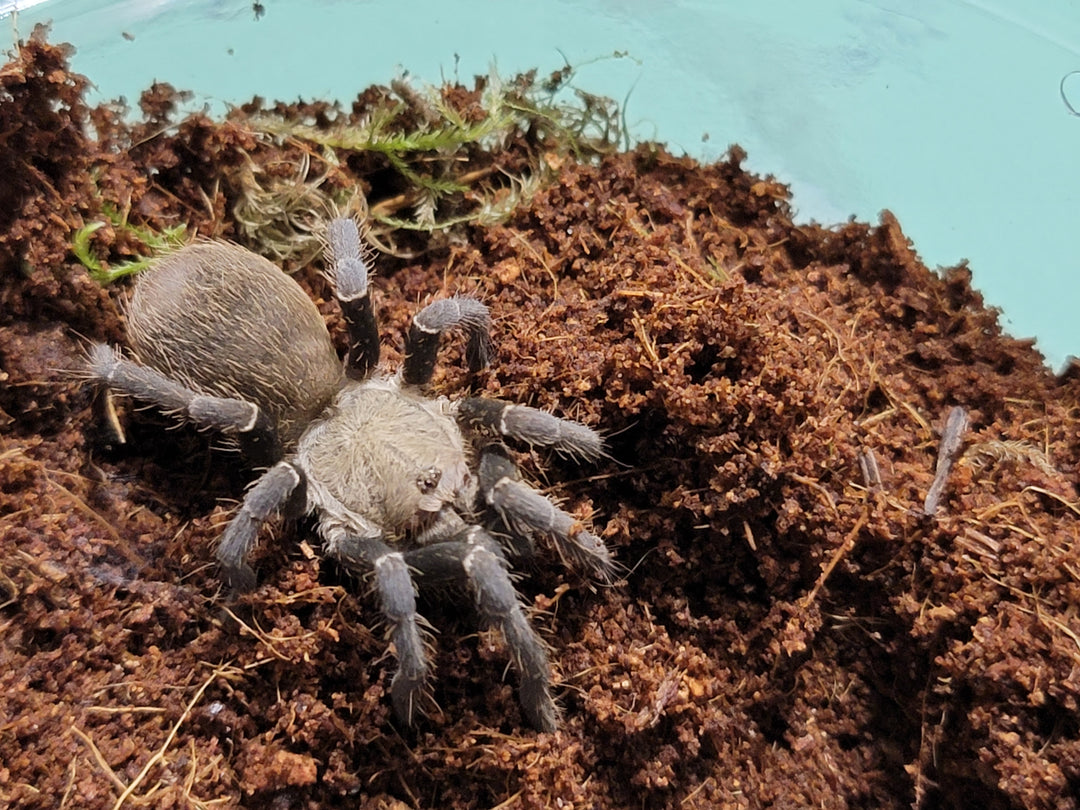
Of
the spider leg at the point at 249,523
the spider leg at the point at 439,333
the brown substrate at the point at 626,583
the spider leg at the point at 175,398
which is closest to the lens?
the brown substrate at the point at 626,583

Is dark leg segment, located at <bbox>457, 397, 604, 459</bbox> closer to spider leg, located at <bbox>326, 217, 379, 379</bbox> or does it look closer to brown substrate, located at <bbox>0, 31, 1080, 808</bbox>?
brown substrate, located at <bbox>0, 31, 1080, 808</bbox>

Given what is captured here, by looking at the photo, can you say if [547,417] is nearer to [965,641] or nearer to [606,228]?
[606,228]

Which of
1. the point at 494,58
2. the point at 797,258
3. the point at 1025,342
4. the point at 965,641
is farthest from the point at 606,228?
the point at 965,641

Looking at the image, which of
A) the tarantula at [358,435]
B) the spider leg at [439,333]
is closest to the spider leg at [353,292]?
the tarantula at [358,435]

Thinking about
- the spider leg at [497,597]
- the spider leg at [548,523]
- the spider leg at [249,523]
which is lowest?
the spider leg at [249,523]

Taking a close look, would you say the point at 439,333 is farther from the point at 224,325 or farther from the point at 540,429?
the point at 224,325

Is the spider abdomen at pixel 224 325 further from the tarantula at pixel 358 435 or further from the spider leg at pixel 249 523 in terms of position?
the spider leg at pixel 249 523

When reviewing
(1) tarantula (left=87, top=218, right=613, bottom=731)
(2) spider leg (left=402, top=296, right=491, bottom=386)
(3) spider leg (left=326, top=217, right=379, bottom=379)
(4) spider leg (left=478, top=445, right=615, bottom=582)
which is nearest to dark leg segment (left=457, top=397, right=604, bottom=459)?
(1) tarantula (left=87, top=218, right=613, bottom=731)
